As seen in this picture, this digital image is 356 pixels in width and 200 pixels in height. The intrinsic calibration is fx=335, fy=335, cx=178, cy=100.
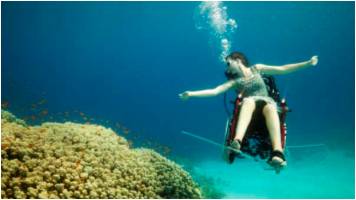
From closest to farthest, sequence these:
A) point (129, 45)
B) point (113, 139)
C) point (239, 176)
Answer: point (113, 139) < point (239, 176) < point (129, 45)

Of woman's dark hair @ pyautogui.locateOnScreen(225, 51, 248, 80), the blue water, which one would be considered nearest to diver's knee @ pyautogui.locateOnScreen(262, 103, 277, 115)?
woman's dark hair @ pyautogui.locateOnScreen(225, 51, 248, 80)

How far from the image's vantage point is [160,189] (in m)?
5.52

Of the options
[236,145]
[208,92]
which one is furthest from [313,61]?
[236,145]

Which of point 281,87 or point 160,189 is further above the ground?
point 281,87

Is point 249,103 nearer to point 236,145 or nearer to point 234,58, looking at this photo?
point 236,145

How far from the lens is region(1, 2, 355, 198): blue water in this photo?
33.0m

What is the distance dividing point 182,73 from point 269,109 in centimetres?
5062

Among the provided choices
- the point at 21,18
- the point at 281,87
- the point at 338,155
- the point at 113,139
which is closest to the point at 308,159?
the point at 338,155

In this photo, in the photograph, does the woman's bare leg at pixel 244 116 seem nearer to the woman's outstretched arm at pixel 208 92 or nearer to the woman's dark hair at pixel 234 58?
the woman's outstretched arm at pixel 208 92

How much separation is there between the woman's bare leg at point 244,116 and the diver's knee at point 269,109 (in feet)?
0.50

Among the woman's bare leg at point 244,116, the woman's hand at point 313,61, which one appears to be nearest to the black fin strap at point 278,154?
the woman's bare leg at point 244,116

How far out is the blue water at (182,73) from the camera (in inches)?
1300

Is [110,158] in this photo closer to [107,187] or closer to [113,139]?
[107,187]

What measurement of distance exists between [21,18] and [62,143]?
236 feet
